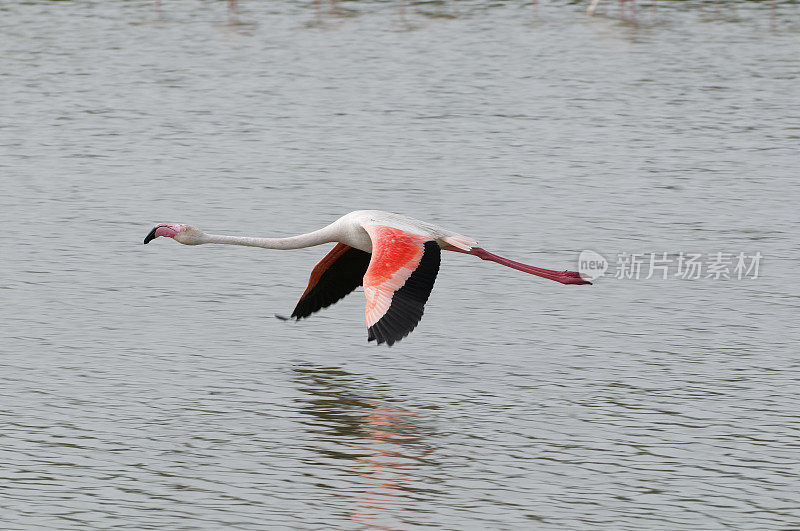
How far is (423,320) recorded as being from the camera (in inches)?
525

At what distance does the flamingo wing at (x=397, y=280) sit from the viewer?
10.2 metres

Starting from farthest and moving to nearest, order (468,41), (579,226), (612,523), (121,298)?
(468,41), (579,226), (121,298), (612,523)

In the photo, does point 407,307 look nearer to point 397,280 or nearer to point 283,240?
point 397,280

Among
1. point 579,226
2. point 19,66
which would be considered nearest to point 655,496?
point 579,226

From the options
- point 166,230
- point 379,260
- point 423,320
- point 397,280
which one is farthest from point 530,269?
point 166,230

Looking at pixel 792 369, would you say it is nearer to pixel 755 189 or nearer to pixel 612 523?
pixel 612 523

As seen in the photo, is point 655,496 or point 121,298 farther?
point 121,298

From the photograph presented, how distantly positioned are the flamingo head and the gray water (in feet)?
3.12

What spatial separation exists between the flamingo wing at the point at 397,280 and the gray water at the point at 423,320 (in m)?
0.77

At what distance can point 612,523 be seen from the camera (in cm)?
895

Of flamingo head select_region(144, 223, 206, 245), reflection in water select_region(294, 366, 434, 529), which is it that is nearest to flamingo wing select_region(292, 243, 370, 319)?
reflection in water select_region(294, 366, 434, 529)

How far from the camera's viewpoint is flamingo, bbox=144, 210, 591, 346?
10.3 meters

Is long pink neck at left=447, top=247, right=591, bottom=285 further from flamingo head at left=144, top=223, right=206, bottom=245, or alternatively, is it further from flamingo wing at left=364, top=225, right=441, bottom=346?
flamingo head at left=144, top=223, right=206, bottom=245

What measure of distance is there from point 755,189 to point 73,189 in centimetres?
801
